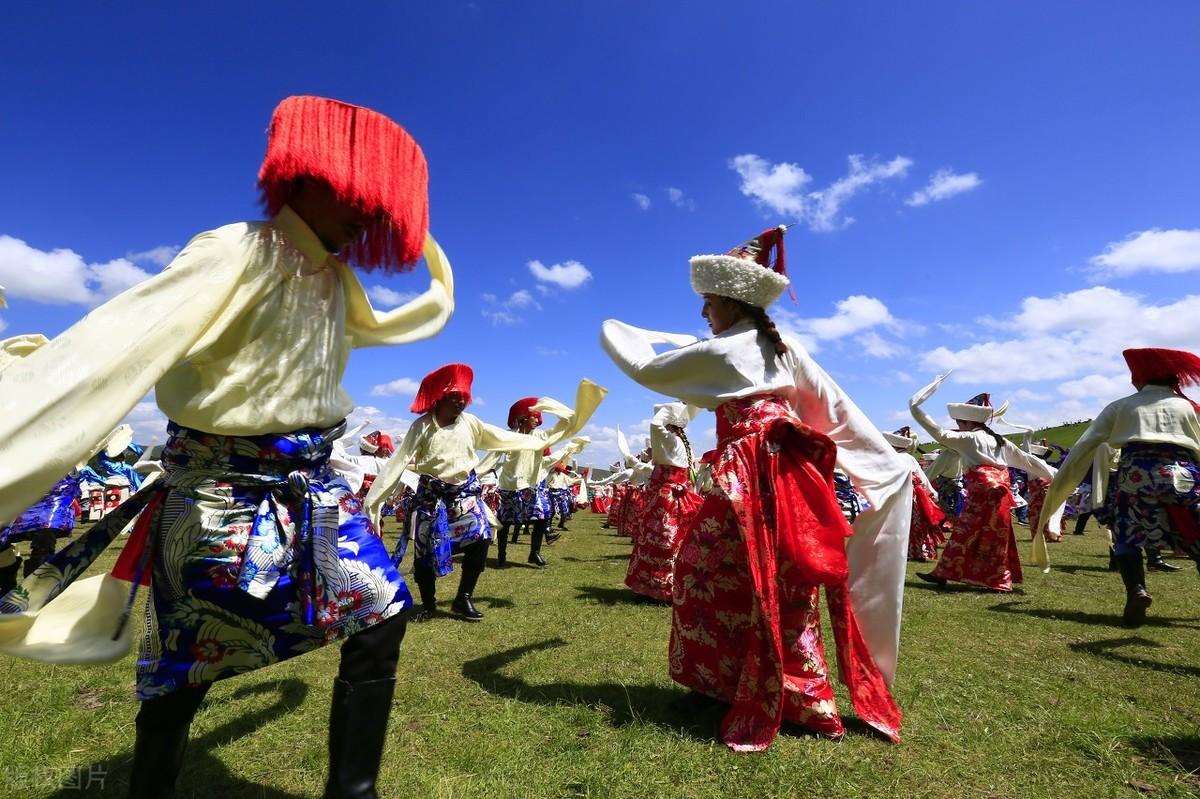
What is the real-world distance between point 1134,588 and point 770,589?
4539 millimetres

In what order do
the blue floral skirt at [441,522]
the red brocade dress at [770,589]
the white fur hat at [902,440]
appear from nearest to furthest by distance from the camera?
the red brocade dress at [770,589]
the blue floral skirt at [441,522]
the white fur hat at [902,440]

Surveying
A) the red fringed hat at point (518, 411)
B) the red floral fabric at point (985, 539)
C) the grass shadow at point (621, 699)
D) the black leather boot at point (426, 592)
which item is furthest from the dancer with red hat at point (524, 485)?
the red floral fabric at point (985, 539)

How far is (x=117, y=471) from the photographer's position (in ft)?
29.8

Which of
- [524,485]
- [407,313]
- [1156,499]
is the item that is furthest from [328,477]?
[524,485]

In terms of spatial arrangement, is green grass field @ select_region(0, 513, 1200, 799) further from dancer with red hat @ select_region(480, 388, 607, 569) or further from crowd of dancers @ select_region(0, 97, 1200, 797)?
dancer with red hat @ select_region(480, 388, 607, 569)

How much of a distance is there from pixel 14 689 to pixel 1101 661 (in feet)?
22.3

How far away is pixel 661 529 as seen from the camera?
6.59 m

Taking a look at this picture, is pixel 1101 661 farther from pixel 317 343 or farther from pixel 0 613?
pixel 0 613

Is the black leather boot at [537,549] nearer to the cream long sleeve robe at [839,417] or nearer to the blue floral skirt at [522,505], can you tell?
the blue floral skirt at [522,505]

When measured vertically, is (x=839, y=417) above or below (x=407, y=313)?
below

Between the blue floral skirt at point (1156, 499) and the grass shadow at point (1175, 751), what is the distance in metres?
2.69

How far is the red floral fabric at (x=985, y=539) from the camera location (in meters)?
7.25

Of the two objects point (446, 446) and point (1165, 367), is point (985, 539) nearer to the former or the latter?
point (1165, 367)

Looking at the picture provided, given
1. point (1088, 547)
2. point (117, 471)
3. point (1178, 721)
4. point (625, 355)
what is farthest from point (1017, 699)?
point (1088, 547)
